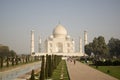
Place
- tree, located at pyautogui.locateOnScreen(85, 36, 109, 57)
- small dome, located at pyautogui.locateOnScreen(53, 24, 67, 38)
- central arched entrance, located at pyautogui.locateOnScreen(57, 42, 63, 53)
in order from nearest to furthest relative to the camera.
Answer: tree, located at pyautogui.locateOnScreen(85, 36, 109, 57)
small dome, located at pyautogui.locateOnScreen(53, 24, 67, 38)
central arched entrance, located at pyautogui.locateOnScreen(57, 42, 63, 53)

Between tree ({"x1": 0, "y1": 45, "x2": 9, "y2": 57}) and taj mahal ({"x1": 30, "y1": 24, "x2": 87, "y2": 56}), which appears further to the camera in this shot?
taj mahal ({"x1": 30, "y1": 24, "x2": 87, "y2": 56})

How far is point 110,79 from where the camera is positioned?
14086mm

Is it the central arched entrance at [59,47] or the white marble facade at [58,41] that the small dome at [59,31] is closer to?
the white marble facade at [58,41]

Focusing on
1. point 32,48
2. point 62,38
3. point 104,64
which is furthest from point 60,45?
point 104,64

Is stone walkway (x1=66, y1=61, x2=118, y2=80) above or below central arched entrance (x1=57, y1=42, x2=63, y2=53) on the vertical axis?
below

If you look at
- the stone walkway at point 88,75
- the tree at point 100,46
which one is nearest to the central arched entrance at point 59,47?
the tree at point 100,46

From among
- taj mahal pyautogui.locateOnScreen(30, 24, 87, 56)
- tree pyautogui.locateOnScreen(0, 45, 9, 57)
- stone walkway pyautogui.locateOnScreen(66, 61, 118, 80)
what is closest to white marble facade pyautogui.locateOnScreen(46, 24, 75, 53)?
taj mahal pyautogui.locateOnScreen(30, 24, 87, 56)

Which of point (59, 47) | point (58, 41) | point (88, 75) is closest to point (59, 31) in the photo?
point (58, 41)

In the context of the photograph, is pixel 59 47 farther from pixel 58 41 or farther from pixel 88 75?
pixel 88 75

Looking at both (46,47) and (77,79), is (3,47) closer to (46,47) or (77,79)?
(46,47)

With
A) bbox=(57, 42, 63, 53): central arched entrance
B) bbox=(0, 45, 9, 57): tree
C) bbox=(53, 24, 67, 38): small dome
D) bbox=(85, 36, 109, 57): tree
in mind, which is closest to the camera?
bbox=(85, 36, 109, 57): tree

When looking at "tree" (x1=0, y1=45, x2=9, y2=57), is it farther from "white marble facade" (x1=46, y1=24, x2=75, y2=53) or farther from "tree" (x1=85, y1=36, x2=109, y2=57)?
"white marble facade" (x1=46, y1=24, x2=75, y2=53)

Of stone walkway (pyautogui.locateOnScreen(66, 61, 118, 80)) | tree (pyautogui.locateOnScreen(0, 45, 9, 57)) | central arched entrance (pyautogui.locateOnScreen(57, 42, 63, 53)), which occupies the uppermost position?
central arched entrance (pyautogui.locateOnScreen(57, 42, 63, 53))

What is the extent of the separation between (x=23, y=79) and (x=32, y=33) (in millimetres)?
58141
